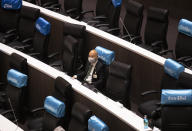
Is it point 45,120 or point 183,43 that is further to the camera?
point 183,43

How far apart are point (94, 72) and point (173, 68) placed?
99 cm

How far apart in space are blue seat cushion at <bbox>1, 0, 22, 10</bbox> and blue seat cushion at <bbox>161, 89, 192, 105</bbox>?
3395 millimetres

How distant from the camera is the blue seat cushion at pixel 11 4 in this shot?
267 inches

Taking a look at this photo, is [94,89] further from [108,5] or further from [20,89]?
[108,5]

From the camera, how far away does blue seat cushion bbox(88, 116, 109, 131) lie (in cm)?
405

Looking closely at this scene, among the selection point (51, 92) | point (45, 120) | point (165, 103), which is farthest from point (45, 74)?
point (165, 103)

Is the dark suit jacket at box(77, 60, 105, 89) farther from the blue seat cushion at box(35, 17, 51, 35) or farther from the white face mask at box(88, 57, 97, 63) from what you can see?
the blue seat cushion at box(35, 17, 51, 35)

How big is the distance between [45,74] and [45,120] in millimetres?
717

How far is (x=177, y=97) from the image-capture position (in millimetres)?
4223

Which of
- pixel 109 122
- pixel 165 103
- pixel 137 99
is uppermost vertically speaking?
pixel 165 103

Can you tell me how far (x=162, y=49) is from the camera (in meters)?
6.21

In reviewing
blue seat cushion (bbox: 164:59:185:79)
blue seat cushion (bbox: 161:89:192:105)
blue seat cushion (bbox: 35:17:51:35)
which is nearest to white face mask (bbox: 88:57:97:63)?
blue seat cushion (bbox: 164:59:185:79)

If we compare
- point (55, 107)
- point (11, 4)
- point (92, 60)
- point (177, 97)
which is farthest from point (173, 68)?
point (11, 4)

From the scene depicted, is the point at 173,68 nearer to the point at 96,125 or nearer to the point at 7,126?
the point at 96,125
